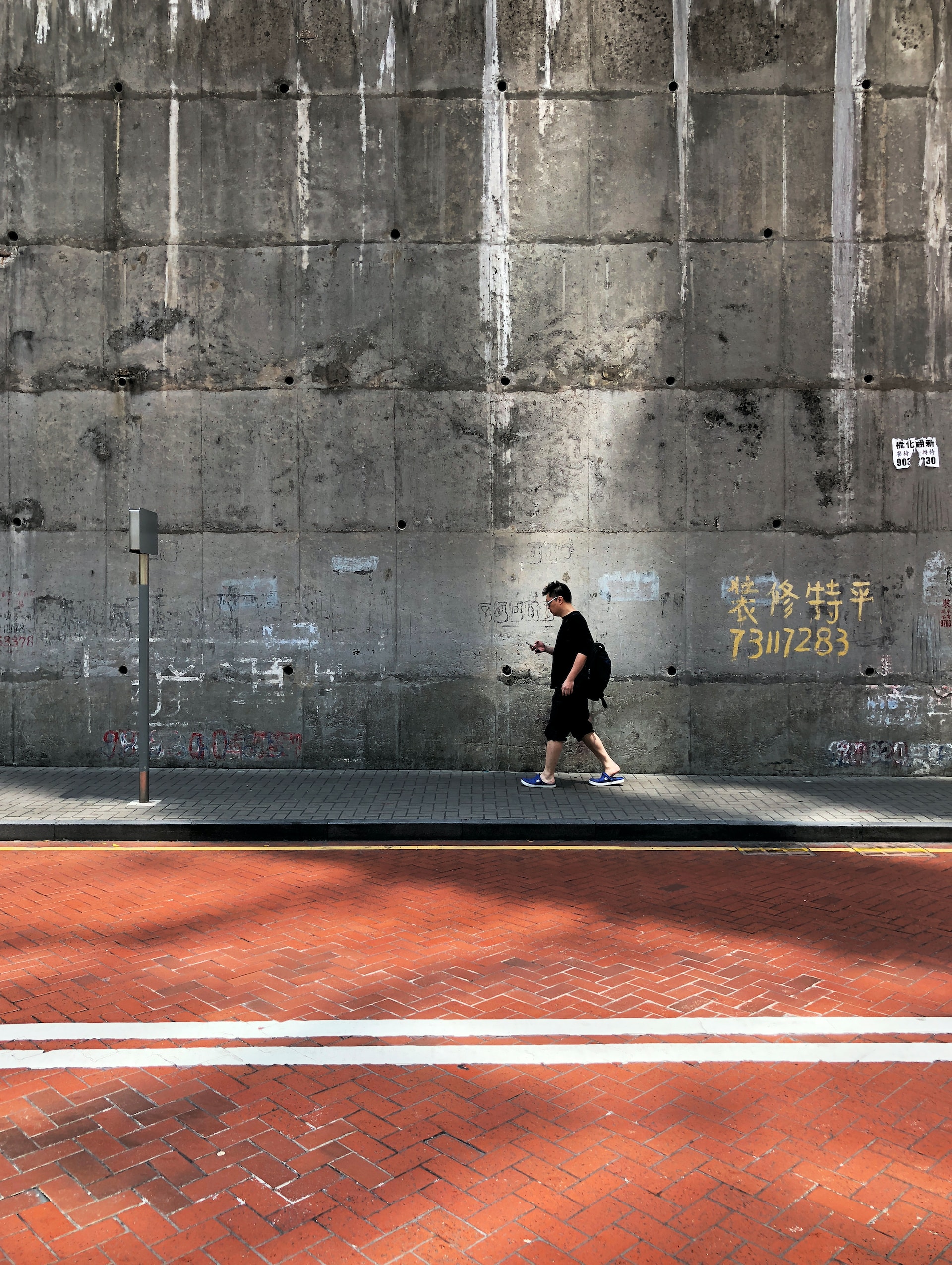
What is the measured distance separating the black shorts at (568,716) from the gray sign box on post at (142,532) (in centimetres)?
393

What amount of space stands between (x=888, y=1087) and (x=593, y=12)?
34.5 feet

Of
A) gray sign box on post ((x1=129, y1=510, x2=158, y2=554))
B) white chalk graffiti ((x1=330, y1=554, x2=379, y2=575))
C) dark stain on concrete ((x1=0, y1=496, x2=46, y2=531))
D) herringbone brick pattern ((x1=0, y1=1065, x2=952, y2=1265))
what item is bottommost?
herringbone brick pattern ((x1=0, y1=1065, x2=952, y2=1265))

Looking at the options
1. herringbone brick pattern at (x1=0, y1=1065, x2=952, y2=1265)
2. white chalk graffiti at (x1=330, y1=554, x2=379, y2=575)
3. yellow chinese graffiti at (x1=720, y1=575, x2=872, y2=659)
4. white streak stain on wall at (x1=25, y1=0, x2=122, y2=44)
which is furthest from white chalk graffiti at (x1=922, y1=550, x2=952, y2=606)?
white streak stain on wall at (x1=25, y1=0, x2=122, y2=44)

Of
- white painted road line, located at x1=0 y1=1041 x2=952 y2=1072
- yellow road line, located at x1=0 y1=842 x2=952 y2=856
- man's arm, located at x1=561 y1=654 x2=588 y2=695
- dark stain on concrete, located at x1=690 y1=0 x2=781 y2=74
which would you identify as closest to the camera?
white painted road line, located at x1=0 y1=1041 x2=952 y2=1072

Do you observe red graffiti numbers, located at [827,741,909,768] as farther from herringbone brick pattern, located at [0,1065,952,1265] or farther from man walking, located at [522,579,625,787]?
herringbone brick pattern, located at [0,1065,952,1265]

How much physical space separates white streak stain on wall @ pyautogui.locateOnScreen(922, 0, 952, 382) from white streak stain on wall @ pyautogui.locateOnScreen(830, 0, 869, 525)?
723 millimetres

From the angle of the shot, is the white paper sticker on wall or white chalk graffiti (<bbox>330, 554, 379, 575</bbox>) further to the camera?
white chalk graffiti (<bbox>330, 554, 379, 575</bbox>)

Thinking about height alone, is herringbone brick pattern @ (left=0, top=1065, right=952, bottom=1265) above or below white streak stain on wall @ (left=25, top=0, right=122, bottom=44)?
below

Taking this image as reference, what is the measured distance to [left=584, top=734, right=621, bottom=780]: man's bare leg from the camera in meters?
9.73

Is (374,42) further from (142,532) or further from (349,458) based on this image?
(142,532)

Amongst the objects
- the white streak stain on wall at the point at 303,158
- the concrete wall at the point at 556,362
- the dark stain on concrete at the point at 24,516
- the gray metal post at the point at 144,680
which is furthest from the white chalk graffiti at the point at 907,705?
the dark stain on concrete at the point at 24,516

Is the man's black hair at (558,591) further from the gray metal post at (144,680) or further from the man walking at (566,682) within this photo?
the gray metal post at (144,680)

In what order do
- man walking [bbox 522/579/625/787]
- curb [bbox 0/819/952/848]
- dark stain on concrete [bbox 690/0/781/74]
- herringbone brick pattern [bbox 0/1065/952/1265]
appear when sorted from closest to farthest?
herringbone brick pattern [bbox 0/1065/952/1265] → curb [bbox 0/819/952/848] → man walking [bbox 522/579/625/787] → dark stain on concrete [bbox 690/0/781/74]

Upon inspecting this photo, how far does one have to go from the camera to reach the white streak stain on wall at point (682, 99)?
10523 mm
